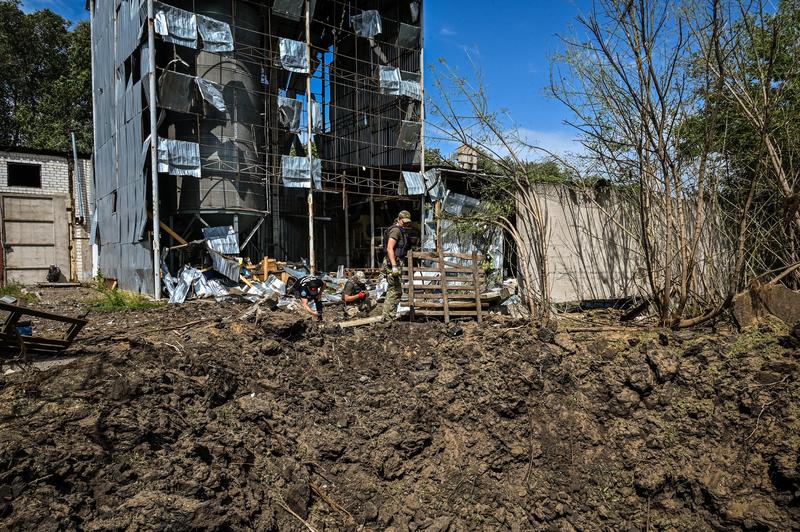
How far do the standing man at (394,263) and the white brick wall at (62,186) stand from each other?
45.4 ft

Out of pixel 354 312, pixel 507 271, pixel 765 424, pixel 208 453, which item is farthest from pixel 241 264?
pixel 765 424

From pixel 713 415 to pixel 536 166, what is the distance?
6413 mm

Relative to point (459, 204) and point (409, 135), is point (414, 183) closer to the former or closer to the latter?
point (459, 204)

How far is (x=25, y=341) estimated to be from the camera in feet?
15.9

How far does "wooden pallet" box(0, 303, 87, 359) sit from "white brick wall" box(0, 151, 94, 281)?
45.6ft

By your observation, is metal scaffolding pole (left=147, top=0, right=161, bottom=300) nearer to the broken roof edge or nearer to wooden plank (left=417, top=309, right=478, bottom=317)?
the broken roof edge

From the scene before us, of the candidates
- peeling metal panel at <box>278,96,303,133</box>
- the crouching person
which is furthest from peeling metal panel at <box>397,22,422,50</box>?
the crouching person

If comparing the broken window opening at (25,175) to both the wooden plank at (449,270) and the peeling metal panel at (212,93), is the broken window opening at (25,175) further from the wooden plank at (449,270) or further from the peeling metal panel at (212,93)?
the wooden plank at (449,270)

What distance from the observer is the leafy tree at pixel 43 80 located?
23.1 meters

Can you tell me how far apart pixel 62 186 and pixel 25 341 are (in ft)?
47.7

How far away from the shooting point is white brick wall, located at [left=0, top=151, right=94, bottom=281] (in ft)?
51.5

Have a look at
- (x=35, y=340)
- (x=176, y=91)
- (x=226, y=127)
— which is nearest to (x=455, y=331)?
(x=35, y=340)

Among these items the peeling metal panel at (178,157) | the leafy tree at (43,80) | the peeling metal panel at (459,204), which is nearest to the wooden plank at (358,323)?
the peeling metal panel at (178,157)

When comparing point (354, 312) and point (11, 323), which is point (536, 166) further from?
point (11, 323)
